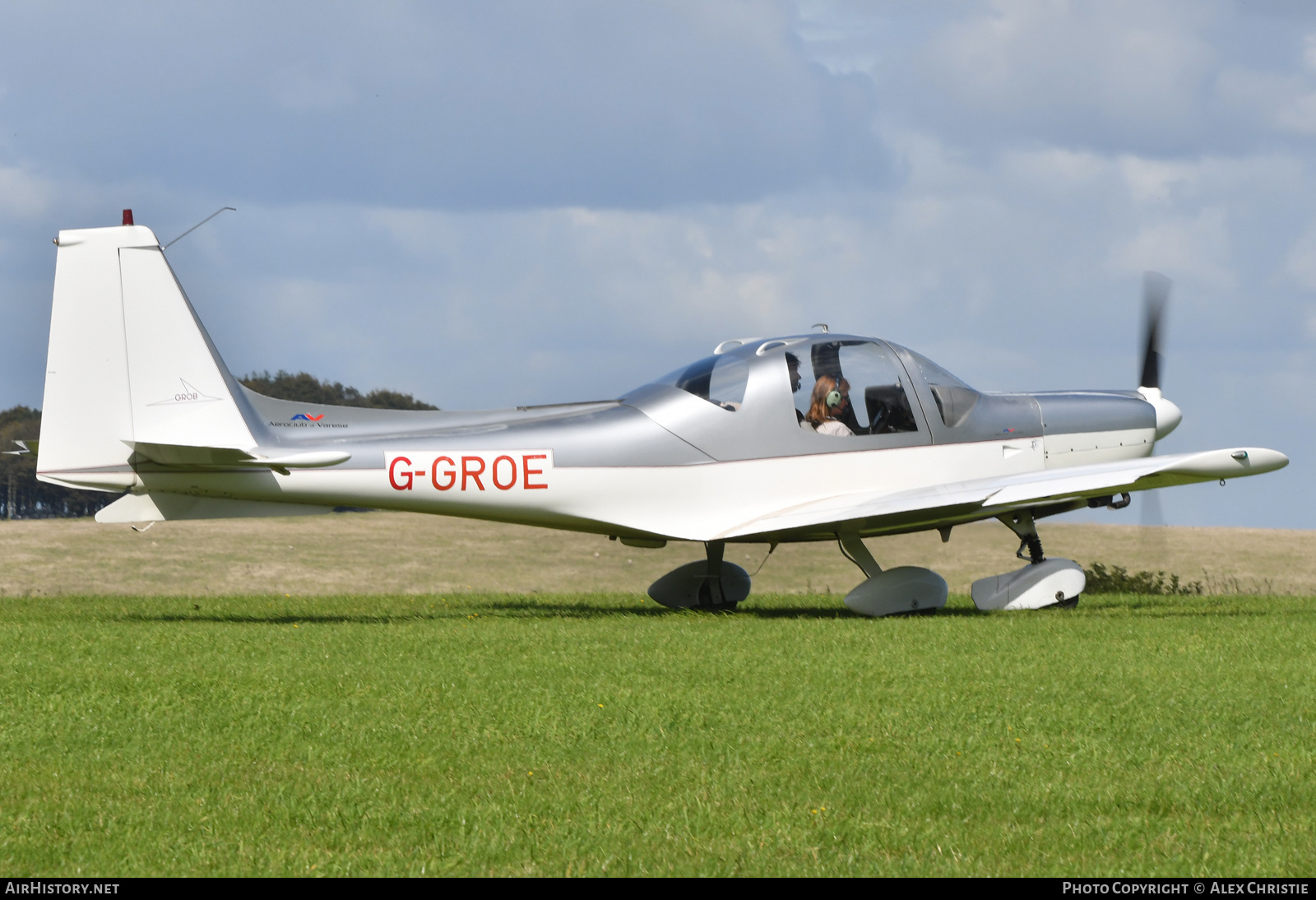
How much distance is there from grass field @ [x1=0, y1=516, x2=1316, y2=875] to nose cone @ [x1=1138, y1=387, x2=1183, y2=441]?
3.04 m

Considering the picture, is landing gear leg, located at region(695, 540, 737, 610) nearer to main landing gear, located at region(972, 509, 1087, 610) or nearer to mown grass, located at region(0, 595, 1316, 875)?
main landing gear, located at region(972, 509, 1087, 610)

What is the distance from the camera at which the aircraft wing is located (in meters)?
11.1

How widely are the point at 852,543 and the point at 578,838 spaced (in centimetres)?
856

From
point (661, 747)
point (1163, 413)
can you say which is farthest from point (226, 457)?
point (1163, 413)

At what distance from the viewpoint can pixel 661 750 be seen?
5.96 metres

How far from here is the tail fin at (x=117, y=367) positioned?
10977mm

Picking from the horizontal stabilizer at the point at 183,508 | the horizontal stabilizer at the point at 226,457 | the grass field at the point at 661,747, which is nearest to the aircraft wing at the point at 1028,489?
the grass field at the point at 661,747

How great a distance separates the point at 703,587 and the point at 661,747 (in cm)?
776

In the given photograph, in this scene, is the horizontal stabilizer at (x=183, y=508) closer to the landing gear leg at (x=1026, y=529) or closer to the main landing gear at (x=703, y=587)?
the main landing gear at (x=703, y=587)

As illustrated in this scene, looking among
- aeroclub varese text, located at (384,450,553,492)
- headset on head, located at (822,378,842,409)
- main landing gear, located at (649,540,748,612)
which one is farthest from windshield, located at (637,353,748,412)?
main landing gear, located at (649,540,748,612)

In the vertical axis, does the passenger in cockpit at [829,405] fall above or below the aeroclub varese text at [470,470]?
above

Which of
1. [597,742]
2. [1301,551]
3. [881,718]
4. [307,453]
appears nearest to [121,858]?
[597,742]

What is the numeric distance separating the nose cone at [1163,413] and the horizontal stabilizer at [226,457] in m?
8.59

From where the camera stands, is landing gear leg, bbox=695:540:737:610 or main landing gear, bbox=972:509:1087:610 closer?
main landing gear, bbox=972:509:1087:610
